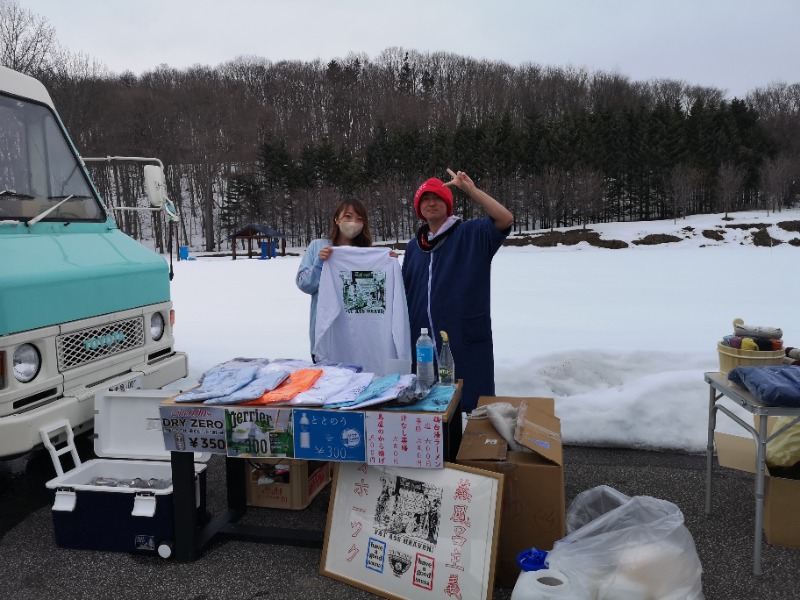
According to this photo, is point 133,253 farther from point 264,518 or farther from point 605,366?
point 605,366

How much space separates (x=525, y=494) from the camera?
2928 mm

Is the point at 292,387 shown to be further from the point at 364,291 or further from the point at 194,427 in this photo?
the point at 364,291

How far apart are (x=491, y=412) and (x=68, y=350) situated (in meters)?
2.66

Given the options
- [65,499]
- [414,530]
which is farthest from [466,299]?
[65,499]

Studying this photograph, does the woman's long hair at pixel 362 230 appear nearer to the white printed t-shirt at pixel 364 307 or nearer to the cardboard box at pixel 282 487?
the white printed t-shirt at pixel 364 307

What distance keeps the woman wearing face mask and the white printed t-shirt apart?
0.07 meters

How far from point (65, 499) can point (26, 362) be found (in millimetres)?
830

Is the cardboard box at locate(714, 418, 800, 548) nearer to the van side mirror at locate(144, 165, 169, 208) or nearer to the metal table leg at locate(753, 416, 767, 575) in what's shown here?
the metal table leg at locate(753, 416, 767, 575)

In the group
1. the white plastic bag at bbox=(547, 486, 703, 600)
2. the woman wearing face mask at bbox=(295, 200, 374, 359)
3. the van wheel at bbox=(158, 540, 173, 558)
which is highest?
the woman wearing face mask at bbox=(295, 200, 374, 359)

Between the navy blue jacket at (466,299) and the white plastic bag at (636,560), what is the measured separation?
4.41 feet

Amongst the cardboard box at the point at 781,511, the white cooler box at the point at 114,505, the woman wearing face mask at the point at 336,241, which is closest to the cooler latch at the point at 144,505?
the white cooler box at the point at 114,505

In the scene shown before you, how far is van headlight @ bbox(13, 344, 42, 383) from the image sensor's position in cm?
344

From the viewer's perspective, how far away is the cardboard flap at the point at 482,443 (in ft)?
9.65

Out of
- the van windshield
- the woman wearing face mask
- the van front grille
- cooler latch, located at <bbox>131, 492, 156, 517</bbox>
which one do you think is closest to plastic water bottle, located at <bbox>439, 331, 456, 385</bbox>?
the woman wearing face mask
